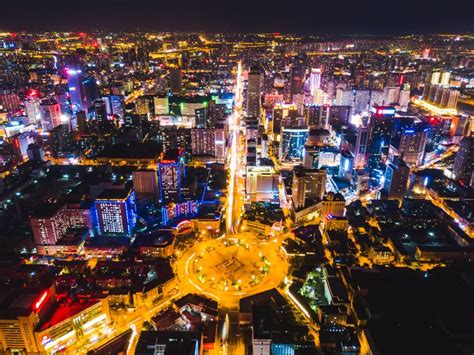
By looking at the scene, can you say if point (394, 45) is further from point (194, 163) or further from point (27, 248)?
point (27, 248)

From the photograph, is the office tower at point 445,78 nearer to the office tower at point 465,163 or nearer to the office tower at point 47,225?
the office tower at point 465,163

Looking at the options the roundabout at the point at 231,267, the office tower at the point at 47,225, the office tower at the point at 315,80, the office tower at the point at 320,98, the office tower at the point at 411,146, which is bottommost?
the roundabout at the point at 231,267

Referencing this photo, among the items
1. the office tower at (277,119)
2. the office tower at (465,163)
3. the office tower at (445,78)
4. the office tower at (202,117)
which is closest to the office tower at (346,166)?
the office tower at (465,163)

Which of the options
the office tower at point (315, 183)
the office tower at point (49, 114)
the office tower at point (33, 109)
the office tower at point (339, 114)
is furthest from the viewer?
the office tower at point (339, 114)

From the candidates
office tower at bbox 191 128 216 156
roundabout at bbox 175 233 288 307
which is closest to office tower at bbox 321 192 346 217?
roundabout at bbox 175 233 288 307

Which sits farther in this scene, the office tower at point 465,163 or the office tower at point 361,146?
the office tower at point 361,146

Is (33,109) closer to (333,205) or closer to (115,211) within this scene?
(115,211)
